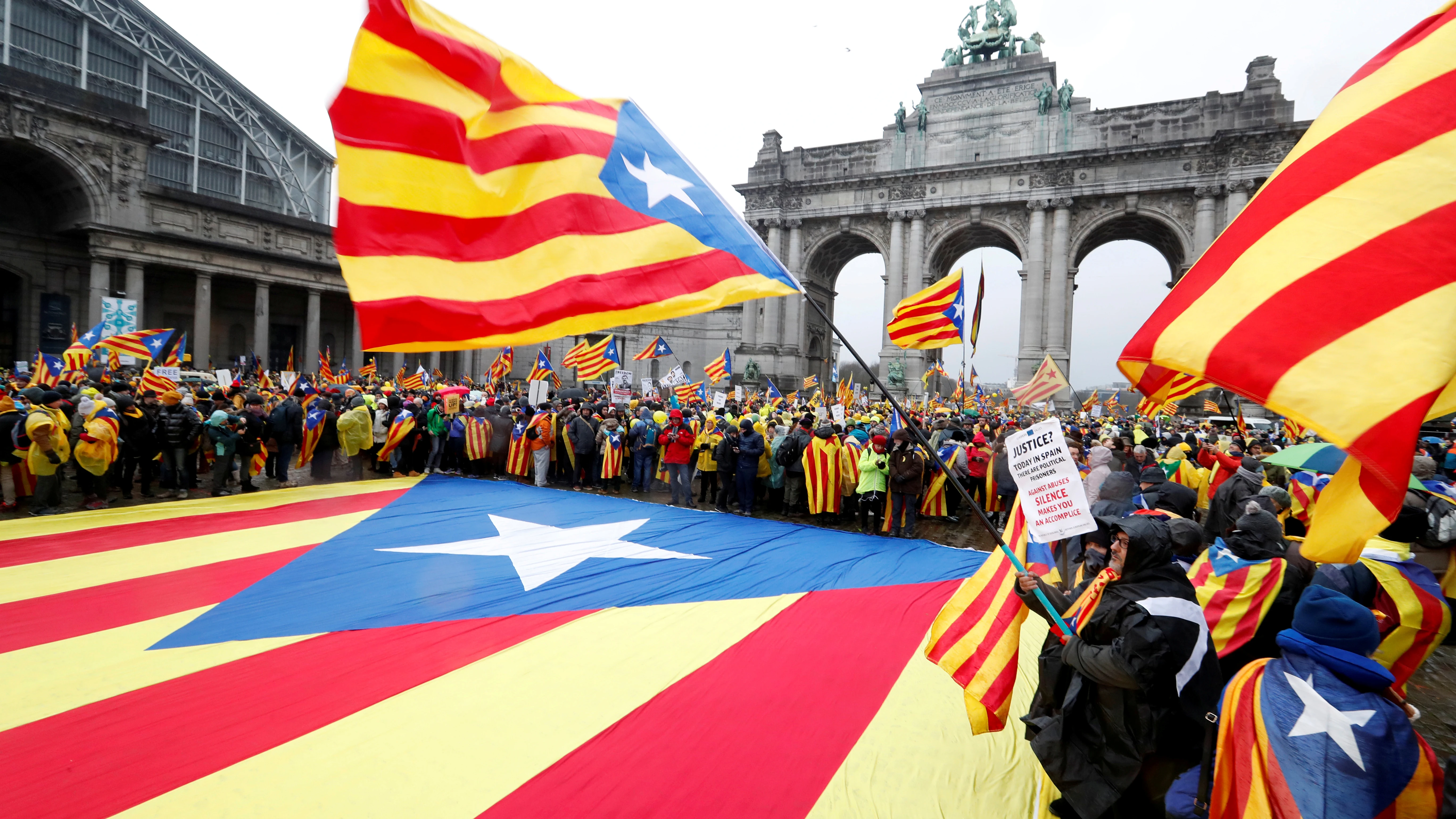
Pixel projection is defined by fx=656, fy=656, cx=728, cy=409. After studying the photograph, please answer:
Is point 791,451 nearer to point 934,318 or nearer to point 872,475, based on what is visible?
point 872,475

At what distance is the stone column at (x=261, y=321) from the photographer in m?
33.4

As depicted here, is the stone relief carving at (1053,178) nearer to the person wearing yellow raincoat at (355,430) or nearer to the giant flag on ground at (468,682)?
the giant flag on ground at (468,682)

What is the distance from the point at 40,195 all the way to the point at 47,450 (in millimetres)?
31685

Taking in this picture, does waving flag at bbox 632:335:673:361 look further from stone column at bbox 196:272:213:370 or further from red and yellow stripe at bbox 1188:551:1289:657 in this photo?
stone column at bbox 196:272:213:370

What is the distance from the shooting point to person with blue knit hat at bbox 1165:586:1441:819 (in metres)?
2.04

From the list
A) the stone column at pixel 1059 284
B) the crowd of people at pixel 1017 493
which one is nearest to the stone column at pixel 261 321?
the crowd of people at pixel 1017 493

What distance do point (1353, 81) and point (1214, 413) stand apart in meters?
33.6

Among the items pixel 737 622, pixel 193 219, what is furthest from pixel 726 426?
pixel 193 219


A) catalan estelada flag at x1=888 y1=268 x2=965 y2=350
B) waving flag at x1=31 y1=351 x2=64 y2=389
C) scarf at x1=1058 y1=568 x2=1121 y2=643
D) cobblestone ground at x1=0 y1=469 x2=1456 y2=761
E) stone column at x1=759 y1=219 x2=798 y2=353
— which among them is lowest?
cobblestone ground at x1=0 y1=469 x2=1456 y2=761

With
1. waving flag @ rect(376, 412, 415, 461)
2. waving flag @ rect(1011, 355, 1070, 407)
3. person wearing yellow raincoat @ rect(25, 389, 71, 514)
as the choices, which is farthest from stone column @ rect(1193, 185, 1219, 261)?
person wearing yellow raincoat @ rect(25, 389, 71, 514)

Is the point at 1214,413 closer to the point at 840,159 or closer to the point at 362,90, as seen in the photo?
the point at 840,159

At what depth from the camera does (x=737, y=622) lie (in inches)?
218

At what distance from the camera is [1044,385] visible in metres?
16.5

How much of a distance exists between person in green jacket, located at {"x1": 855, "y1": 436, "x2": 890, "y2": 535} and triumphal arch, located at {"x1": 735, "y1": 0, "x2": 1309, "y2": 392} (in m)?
32.1
